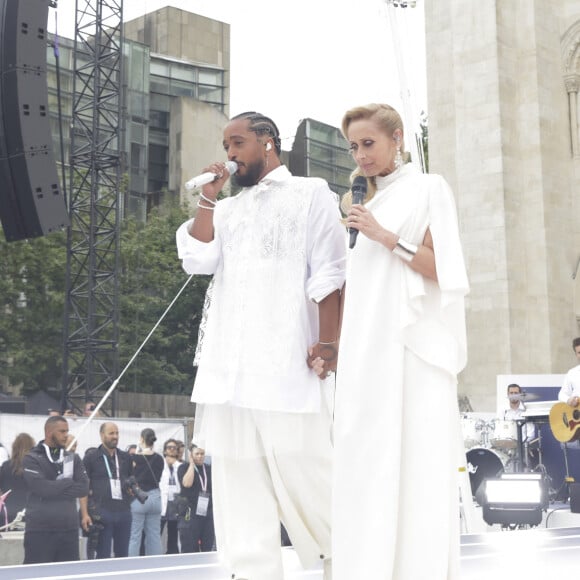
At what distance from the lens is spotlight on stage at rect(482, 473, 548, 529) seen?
1147 cm

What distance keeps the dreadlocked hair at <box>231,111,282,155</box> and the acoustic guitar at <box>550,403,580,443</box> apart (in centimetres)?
892

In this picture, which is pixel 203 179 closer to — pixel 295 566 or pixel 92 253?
pixel 295 566

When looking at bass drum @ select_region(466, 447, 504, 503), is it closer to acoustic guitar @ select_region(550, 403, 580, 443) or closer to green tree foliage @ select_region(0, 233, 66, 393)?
Result: acoustic guitar @ select_region(550, 403, 580, 443)

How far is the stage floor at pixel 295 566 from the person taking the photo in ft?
16.9

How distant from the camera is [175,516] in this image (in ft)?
37.0

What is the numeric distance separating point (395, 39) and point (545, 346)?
10.7m

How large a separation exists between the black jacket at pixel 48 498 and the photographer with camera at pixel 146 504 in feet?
6.05

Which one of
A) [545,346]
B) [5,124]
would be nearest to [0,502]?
[5,124]

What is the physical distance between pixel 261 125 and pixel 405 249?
1.13 m

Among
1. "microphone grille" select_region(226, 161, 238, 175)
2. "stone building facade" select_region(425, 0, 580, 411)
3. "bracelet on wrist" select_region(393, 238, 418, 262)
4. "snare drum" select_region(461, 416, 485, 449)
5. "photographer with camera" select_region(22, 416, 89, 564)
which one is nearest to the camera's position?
"bracelet on wrist" select_region(393, 238, 418, 262)

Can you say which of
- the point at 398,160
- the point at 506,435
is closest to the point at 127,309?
the point at 506,435

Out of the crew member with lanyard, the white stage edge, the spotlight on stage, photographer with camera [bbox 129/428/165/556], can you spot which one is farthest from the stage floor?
the crew member with lanyard

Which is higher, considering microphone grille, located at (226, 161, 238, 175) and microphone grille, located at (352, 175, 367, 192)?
microphone grille, located at (226, 161, 238, 175)

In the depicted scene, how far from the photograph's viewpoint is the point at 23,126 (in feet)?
24.1
